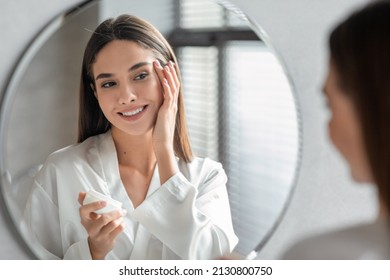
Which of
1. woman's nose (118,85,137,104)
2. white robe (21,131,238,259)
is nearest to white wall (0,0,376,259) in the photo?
white robe (21,131,238,259)

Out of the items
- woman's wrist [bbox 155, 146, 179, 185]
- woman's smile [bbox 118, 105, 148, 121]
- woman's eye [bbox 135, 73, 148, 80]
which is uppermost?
woman's eye [bbox 135, 73, 148, 80]

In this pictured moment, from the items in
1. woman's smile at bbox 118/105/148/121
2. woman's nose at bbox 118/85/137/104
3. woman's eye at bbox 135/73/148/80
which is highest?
woman's eye at bbox 135/73/148/80

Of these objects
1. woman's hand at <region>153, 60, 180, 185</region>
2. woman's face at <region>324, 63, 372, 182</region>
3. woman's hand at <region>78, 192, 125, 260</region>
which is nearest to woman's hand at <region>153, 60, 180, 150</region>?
woman's hand at <region>153, 60, 180, 185</region>

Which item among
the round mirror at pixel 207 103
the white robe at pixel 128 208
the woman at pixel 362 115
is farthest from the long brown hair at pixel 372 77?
the white robe at pixel 128 208

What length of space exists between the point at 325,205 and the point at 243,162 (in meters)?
0.19

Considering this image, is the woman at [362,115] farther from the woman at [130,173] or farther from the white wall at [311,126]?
the woman at [130,173]

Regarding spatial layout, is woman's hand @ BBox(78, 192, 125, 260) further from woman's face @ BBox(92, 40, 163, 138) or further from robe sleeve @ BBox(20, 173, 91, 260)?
woman's face @ BBox(92, 40, 163, 138)

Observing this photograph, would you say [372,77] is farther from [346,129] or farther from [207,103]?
[207,103]

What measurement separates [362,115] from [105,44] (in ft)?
1.48

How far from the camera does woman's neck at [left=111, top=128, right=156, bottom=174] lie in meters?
1.04

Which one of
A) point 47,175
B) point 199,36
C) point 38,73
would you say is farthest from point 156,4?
point 47,175

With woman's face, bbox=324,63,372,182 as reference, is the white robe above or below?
below

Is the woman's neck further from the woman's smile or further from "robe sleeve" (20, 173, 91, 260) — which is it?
"robe sleeve" (20, 173, 91, 260)

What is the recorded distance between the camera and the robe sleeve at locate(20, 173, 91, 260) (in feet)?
3.33
